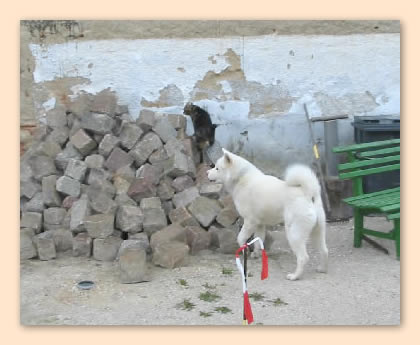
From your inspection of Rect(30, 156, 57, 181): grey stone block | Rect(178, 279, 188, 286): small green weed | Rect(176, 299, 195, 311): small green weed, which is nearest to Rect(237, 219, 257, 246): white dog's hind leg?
Rect(178, 279, 188, 286): small green weed

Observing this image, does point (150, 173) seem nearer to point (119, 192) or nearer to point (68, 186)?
point (119, 192)

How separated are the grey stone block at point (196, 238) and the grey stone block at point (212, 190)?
0.47m

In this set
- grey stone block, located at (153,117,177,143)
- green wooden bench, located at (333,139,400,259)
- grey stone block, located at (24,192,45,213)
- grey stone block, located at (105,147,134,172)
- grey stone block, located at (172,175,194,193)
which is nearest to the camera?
green wooden bench, located at (333,139,400,259)

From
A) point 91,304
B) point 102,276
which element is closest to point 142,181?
point 102,276

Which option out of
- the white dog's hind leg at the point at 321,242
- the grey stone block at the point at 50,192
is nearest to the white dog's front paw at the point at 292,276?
the white dog's hind leg at the point at 321,242

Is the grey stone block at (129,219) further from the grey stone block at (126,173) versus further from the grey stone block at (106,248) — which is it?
the grey stone block at (126,173)

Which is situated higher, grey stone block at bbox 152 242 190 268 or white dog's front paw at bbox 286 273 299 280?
grey stone block at bbox 152 242 190 268

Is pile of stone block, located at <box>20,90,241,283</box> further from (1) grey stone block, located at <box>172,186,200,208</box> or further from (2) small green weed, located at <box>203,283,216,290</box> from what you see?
(2) small green weed, located at <box>203,283,216,290</box>

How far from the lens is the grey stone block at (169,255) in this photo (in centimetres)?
580

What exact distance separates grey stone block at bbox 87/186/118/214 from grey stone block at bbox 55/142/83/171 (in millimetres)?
675

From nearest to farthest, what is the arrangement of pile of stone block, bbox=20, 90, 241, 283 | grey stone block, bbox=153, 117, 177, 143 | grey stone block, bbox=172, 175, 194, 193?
1. pile of stone block, bbox=20, 90, 241, 283
2. grey stone block, bbox=172, 175, 194, 193
3. grey stone block, bbox=153, 117, 177, 143

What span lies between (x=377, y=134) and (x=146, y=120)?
2.63 meters

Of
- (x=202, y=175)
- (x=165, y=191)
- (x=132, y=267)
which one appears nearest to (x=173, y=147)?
(x=202, y=175)

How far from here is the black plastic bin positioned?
23.5ft
